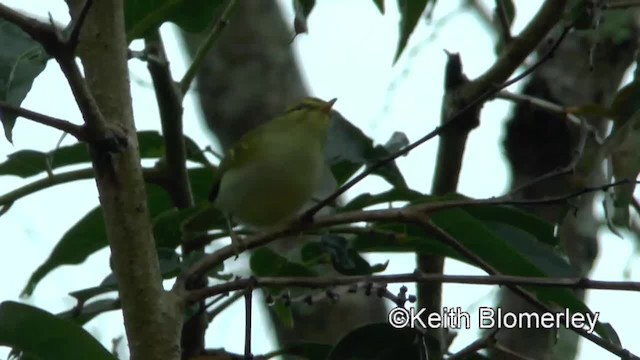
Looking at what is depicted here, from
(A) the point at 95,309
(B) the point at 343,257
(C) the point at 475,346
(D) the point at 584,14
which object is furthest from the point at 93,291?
(D) the point at 584,14

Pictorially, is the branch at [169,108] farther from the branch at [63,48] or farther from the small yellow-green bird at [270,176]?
the branch at [63,48]

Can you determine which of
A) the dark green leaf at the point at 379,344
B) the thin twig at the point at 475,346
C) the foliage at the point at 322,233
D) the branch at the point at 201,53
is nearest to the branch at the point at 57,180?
the foliage at the point at 322,233

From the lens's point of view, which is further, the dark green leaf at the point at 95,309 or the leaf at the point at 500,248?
the dark green leaf at the point at 95,309

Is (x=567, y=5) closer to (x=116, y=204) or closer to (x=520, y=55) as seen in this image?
(x=520, y=55)

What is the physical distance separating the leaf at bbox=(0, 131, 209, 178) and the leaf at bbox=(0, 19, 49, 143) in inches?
16.5

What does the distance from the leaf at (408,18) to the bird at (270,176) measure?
169 millimetres

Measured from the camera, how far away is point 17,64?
114 centimetres

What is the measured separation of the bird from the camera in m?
1.46

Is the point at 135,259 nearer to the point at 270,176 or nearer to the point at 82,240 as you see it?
the point at 270,176

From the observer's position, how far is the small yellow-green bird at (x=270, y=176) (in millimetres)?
1461

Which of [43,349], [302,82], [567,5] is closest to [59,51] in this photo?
[43,349]

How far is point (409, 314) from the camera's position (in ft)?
4.41

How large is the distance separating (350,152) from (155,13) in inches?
13.2

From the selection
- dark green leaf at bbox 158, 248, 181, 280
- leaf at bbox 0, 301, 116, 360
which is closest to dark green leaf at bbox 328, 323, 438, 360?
dark green leaf at bbox 158, 248, 181, 280
